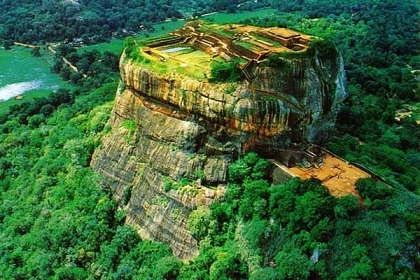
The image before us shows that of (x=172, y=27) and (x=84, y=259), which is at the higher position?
(x=84, y=259)

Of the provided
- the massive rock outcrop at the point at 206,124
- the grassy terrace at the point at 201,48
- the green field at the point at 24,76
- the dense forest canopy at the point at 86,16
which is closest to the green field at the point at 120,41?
the dense forest canopy at the point at 86,16

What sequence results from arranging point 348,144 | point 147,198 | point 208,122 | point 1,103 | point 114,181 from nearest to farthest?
point 208,122, point 147,198, point 114,181, point 348,144, point 1,103

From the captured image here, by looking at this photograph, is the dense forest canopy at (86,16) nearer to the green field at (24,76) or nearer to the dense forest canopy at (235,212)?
the green field at (24,76)

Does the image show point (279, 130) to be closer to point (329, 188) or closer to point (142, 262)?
point (329, 188)

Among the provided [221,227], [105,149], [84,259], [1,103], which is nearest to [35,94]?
[1,103]

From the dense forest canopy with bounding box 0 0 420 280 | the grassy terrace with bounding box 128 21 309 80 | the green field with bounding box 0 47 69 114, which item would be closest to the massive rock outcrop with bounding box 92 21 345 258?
the grassy terrace with bounding box 128 21 309 80

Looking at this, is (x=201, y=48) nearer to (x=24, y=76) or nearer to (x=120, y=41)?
(x=24, y=76)

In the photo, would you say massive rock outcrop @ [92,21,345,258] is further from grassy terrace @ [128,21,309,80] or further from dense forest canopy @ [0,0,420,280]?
dense forest canopy @ [0,0,420,280]
